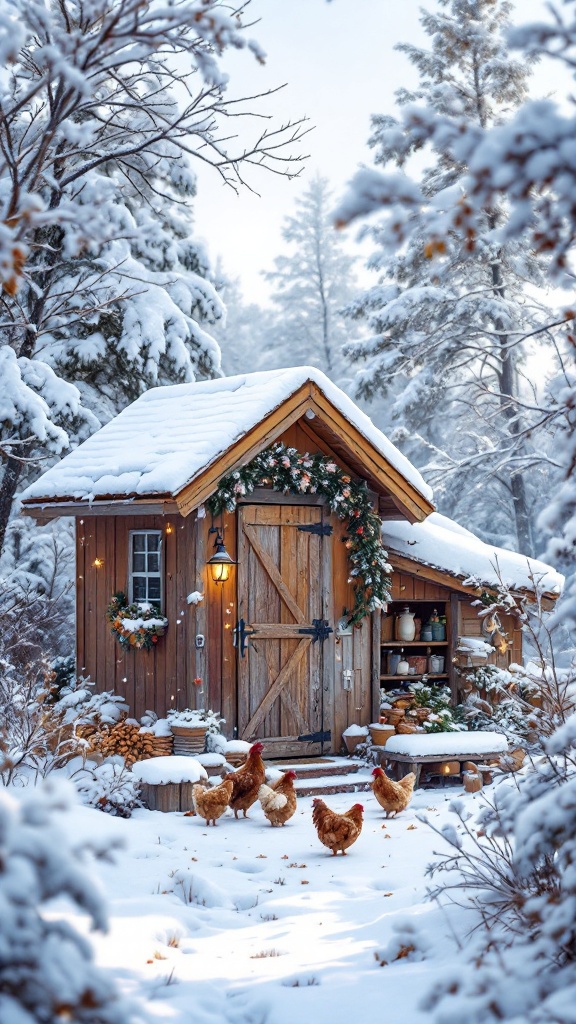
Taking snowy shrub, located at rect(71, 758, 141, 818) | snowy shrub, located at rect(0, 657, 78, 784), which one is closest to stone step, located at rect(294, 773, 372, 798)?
snowy shrub, located at rect(71, 758, 141, 818)

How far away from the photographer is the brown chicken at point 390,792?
373 inches

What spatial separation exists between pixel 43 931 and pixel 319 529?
374 inches

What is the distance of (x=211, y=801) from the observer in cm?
914

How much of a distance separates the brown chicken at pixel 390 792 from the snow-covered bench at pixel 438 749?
4.13ft

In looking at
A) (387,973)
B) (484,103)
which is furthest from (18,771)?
(484,103)

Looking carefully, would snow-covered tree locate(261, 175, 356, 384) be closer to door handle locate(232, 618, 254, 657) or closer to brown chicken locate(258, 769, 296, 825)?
door handle locate(232, 618, 254, 657)

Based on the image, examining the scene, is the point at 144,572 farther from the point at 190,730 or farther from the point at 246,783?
the point at 246,783

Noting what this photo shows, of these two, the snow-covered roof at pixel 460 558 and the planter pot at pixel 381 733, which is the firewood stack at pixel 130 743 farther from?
the snow-covered roof at pixel 460 558

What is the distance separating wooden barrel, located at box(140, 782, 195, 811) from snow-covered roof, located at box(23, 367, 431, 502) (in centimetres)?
271

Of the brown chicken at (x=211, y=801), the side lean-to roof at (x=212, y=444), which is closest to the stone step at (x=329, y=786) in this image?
the brown chicken at (x=211, y=801)

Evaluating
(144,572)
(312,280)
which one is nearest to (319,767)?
(144,572)

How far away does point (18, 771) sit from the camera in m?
10.1

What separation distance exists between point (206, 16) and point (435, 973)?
Result: 4.34m

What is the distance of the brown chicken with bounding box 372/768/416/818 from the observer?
9477mm
